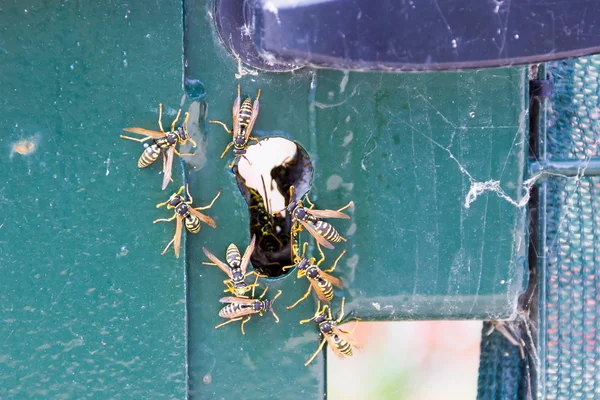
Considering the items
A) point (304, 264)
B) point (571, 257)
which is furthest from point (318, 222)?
point (571, 257)

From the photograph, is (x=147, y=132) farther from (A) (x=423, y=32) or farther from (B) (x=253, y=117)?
(A) (x=423, y=32)

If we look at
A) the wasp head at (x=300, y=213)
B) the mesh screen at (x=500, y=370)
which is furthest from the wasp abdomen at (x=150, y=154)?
the mesh screen at (x=500, y=370)

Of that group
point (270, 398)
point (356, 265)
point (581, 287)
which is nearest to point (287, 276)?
point (356, 265)

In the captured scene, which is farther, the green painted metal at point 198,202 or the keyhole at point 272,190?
the keyhole at point 272,190

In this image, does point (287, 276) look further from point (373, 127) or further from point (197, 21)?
point (197, 21)

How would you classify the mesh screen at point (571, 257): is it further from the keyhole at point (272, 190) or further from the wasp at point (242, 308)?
the wasp at point (242, 308)

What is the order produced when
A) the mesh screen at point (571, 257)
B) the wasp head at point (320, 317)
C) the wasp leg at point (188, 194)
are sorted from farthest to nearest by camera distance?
1. the mesh screen at point (571, 257)
2. the wasp head at point (320, 317)
3. the wasp leg at point (188, 194)

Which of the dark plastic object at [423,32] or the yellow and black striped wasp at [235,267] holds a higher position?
the dark plastic object at [423,32]

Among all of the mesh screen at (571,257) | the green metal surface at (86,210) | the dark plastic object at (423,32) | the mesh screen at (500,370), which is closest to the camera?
the dark plastic object at (423,32)

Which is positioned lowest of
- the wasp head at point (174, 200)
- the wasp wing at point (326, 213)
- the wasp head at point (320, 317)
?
the wasp head at point (320, 317)
